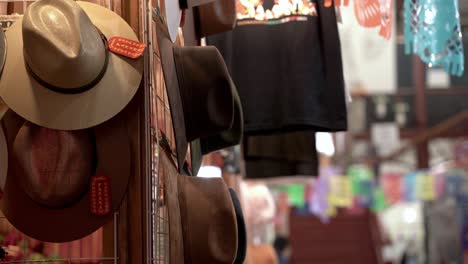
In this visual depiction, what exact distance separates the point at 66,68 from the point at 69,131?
22 cm

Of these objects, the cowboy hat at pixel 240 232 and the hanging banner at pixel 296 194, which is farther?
the hanging banner at pixel 296 194

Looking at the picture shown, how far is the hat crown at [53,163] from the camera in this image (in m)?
2.05

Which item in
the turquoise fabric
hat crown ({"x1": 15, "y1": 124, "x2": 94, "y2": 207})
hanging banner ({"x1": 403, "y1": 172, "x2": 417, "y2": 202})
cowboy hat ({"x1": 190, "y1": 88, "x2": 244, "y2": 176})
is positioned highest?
the turquoise fabric

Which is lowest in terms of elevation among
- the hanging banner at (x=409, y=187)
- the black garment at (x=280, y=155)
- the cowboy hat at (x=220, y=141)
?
the hanging banner at (x=409, y=187)

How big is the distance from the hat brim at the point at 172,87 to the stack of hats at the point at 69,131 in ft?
0.29

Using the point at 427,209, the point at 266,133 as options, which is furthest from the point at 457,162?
the point at 266,133

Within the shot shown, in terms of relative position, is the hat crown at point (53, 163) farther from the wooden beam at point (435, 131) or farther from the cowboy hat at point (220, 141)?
the wooden beam at point (435, 131)

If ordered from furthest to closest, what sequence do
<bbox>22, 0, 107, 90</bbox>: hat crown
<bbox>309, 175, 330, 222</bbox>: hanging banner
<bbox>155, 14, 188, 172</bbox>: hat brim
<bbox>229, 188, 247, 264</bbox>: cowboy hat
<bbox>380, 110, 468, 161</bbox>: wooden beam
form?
<bbox>380, 110, 468, 161</bbox>: wooden beam
<bbox>309, 175, 330, 222</bbox>: hanging banner
<bbox>229, 188, 247, 264</bbox>: cowboy hat
<bbox>155, 14, 188, 172</bbox>: hat brim
<bbox>22, 0, 107, 90</bbox>: hat crown

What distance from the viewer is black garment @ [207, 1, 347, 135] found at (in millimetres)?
3371

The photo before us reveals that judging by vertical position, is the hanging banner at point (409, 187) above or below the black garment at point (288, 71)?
below

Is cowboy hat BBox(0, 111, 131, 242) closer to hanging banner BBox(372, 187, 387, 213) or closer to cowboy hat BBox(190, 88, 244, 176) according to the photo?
cowboy hat BBox(190, 88, 244, 176)

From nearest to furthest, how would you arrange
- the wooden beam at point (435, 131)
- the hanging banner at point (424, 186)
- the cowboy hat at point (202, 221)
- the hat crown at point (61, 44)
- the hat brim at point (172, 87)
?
1. the hat crown at point (61, 44)
2. the hat brim at point (172, 87)
3. the cowboy hat at point (202, 221)
4. the hanging banner at point (424, 186)
5. the wooden beam at point (435, 131)

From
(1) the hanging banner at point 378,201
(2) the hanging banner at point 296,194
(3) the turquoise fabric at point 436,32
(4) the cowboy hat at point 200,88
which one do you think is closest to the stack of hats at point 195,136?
(4) the cowboy hat at point 200,88

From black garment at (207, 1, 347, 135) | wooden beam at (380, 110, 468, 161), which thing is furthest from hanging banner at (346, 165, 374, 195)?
black garment at (207, 1, 347, 135)
